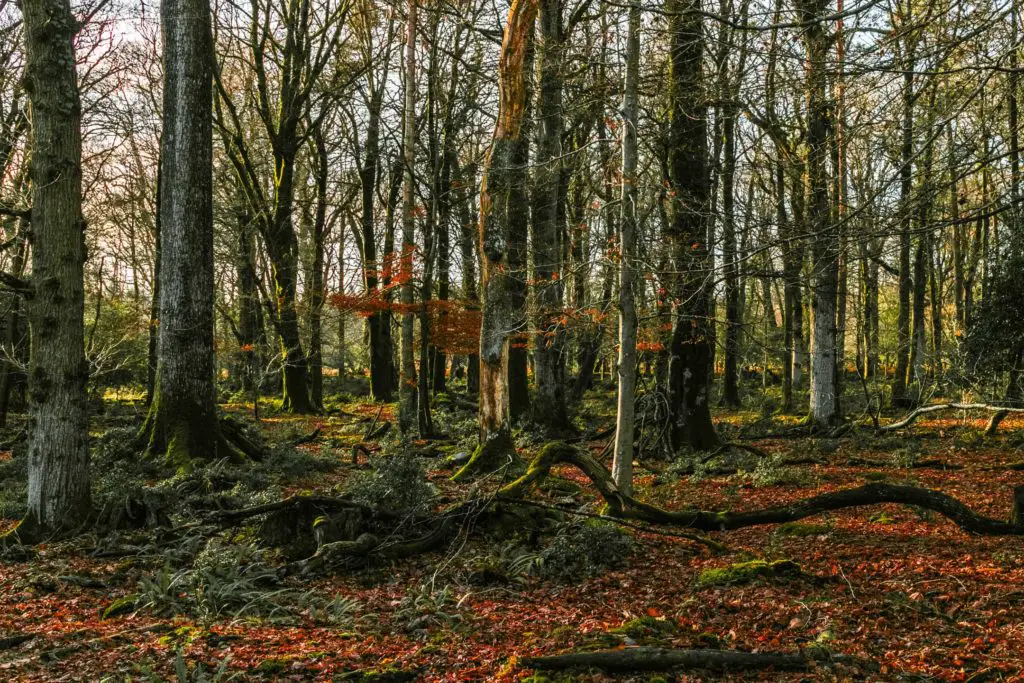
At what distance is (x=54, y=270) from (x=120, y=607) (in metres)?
3.34

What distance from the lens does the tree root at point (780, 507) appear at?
6.09m

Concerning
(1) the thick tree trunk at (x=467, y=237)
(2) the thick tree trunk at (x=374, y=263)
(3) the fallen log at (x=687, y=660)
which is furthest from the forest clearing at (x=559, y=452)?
(2) the thick tree trunk at (x=374, y=263)

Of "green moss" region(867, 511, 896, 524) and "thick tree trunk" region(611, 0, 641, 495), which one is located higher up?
"thick tree trunk" region(611, 0, 641, 495)

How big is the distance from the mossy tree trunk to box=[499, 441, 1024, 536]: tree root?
9.33 ft

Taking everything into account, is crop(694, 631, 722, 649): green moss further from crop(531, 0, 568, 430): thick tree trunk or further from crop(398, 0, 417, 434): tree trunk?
crop(398, 0, 417, 434): tree trunk

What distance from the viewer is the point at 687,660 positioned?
4.23 metres

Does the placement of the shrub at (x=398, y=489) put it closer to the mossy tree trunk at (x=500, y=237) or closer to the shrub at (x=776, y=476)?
the mossy tree trunk at (x=500, y=237)

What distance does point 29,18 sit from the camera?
6.60 m

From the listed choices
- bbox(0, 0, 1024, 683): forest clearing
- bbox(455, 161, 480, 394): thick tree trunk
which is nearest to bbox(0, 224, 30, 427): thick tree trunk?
bbox(0, 0, 1024, 683): forest clearing

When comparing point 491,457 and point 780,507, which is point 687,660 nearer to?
point 780,507

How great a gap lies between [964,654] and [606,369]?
32952 mm

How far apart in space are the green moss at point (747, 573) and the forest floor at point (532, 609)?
17mm

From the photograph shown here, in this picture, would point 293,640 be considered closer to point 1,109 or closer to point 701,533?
point 701,533

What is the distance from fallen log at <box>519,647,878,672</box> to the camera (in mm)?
4227
